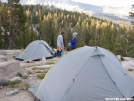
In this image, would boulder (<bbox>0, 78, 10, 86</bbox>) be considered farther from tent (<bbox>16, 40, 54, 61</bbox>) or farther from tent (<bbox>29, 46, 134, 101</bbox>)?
tent (<bbox>16, 40, 54, 61</bbox>)

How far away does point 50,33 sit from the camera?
92.8 metres

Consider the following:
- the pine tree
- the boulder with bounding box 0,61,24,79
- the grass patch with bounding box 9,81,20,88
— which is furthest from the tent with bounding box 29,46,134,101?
the pine tree

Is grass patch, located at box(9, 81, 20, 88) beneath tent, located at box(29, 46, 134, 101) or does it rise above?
beneath

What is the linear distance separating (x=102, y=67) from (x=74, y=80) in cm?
117

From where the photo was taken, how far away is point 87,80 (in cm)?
678

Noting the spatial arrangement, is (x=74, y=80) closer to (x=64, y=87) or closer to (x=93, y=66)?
(x=64, y=87)

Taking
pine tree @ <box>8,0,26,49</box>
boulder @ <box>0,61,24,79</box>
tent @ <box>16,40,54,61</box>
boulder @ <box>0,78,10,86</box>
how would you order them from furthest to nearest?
pine tree @ <box>8,0,26,49</box> → tent @ <box>16,40,54,61</box> → boulder @ <box>0,61,24,79</box> → boulder @ <box>0,78,10,86</box>

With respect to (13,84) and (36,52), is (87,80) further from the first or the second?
(36,52)

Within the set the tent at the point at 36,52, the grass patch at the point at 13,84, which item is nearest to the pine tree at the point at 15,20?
the tent at the point at 36,52

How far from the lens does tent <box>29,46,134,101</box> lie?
657 cm

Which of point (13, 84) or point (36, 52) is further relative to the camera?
point (36, 52)

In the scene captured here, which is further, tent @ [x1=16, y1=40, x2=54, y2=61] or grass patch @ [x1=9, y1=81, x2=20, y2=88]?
tent @ [x1=16, y1=40, x2=54, y2=61]

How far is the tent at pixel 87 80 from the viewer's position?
657cm

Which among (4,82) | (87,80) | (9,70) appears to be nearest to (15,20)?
(9,70)
